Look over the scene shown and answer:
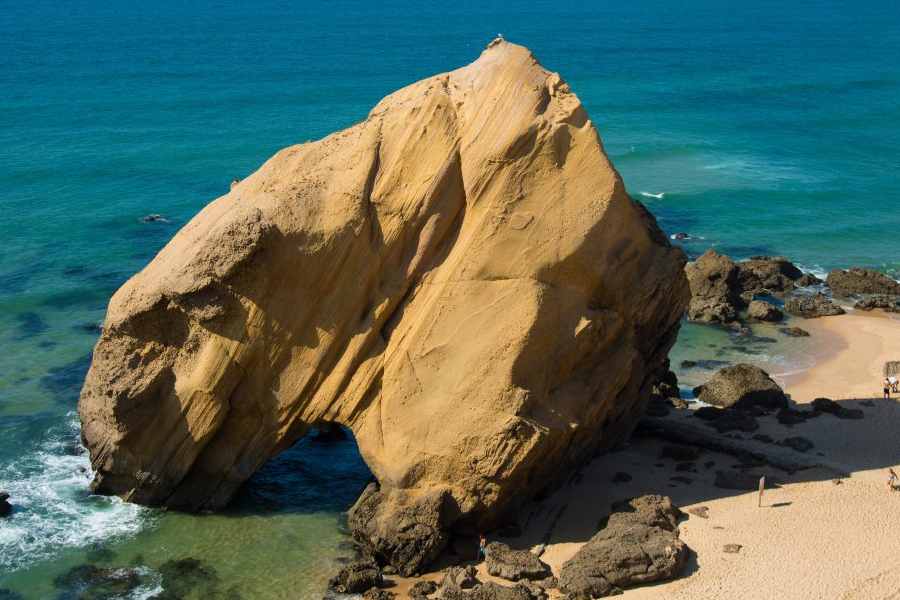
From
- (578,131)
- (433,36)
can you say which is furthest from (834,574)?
(433,36)

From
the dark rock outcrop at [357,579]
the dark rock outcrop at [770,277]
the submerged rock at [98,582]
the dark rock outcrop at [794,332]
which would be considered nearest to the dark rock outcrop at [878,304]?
the dark rock outcrop at [770,277]

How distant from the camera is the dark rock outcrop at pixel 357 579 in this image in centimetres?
2133

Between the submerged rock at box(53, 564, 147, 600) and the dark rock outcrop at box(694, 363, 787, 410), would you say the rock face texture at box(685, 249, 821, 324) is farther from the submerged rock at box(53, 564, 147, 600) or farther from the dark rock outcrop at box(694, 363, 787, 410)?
the submerged rock at box(53, 564, 147, 600)

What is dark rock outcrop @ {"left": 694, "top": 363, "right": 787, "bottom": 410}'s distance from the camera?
29.7 metres

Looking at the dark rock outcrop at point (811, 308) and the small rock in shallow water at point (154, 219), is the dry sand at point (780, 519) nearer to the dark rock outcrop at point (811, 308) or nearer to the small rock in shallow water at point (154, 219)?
the dark rock outcrop at point (811, 308)

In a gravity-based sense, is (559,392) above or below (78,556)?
above

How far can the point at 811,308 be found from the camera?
1602 inches

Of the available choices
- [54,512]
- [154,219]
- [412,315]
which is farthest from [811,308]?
[154,219]

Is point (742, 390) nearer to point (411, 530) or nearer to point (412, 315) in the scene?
point (412, 315)

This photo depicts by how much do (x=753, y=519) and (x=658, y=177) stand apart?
133 ft

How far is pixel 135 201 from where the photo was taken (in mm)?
53344

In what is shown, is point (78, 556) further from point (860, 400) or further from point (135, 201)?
point (135, 201)

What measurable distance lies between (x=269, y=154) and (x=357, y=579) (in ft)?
150

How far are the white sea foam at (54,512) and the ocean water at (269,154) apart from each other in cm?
7
